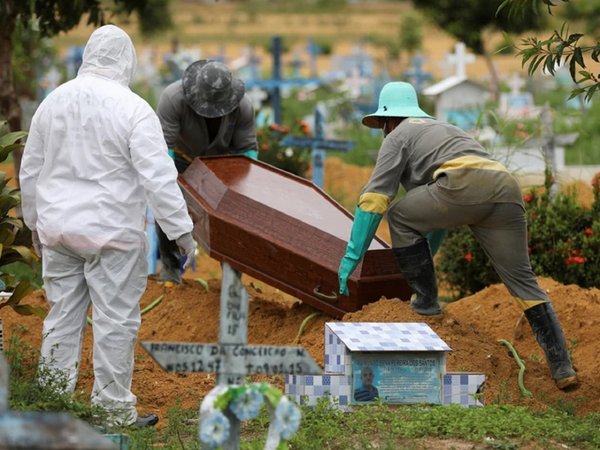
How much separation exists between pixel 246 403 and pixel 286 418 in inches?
6.0

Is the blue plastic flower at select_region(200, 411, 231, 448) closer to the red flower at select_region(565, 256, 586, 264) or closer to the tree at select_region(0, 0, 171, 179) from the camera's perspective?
the red flower at select_region(565, 256, 586, 264)

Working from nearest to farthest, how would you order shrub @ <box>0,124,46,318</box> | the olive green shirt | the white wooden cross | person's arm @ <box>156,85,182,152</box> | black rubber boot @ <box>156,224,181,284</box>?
1. the olive green shirt
2. shrub @ <box>0,124,46,318</box>
3. person's arm @ <box>156,85,182,152</box>
4. black rubber boot @ <box>156,224,181,284</box>
5. the white wooden cross

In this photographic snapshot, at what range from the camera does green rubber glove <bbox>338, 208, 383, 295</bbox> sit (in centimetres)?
677

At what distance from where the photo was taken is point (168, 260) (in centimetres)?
894

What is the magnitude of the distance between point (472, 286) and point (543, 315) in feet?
8.57

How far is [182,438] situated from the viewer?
5.80 meters

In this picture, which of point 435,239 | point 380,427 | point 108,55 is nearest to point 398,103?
point 435,239

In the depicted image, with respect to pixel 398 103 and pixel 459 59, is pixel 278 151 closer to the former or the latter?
pixel 398 103

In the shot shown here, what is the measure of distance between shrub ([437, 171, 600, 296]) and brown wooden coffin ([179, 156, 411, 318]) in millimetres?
1713

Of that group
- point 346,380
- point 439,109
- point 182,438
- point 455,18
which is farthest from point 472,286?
point 455,18

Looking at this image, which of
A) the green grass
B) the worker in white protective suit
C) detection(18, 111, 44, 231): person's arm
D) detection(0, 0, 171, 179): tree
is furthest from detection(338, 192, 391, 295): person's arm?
detection(0, 0, 171, 179): tree

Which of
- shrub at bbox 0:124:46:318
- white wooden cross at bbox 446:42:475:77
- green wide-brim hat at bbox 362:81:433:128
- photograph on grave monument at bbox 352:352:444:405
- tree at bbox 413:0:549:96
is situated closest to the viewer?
photograph on grave monument at bbox 352:352:444:405

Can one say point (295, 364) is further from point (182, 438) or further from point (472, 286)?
point (472, 286)

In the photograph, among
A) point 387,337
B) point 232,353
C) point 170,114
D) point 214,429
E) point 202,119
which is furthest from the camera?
point 202,119
